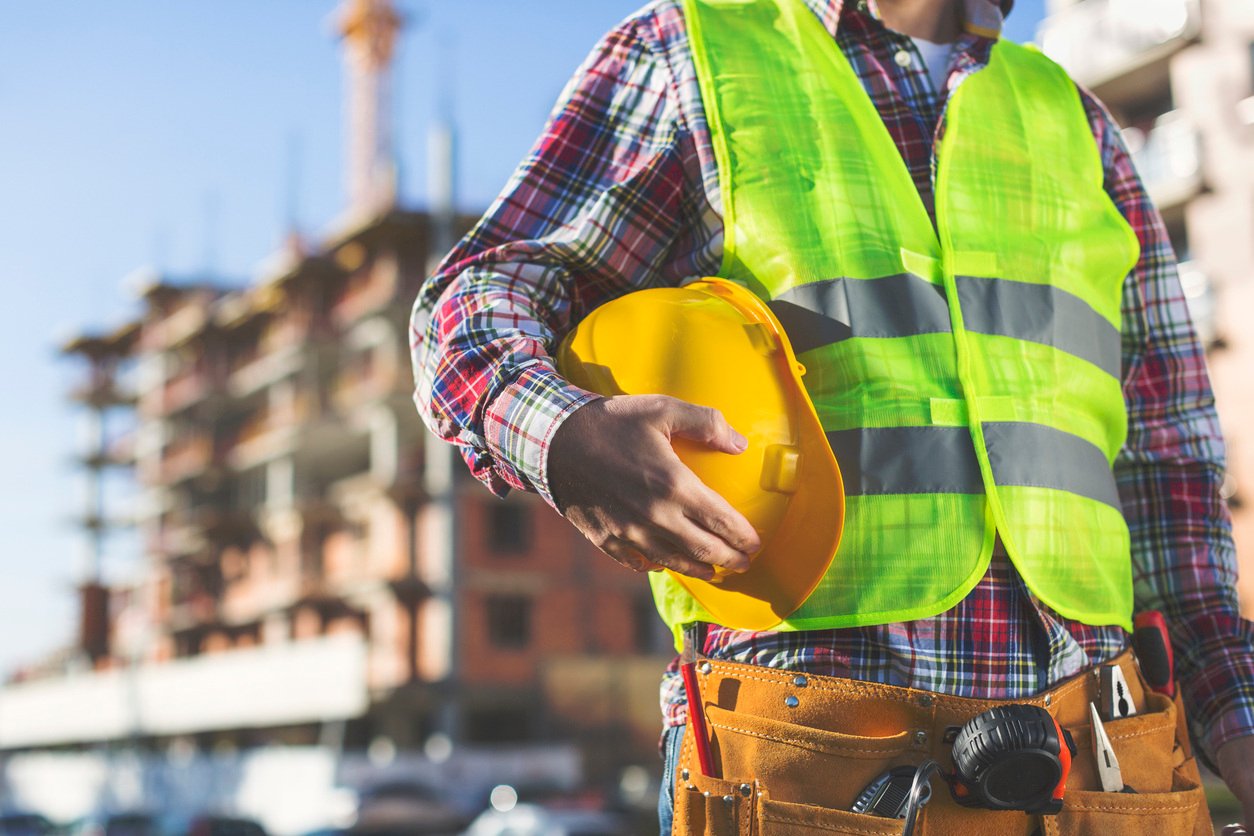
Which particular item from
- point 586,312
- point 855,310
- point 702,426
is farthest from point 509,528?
point 702,426

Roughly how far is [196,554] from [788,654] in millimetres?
46011

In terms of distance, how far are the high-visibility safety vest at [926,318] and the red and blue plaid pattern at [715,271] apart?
5 centimetres

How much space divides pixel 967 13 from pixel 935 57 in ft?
0.30

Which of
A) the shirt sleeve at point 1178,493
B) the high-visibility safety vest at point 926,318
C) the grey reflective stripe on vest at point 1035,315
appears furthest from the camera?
the shirt sleeve at point 1178,493

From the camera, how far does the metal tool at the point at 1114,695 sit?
156 centimetres

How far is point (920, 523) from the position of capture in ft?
4.85

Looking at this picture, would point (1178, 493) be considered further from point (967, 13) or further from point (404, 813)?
point (404, 813)

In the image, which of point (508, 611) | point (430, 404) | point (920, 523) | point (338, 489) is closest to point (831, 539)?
point (920, 523)

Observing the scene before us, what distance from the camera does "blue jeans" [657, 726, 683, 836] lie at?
1.51 m

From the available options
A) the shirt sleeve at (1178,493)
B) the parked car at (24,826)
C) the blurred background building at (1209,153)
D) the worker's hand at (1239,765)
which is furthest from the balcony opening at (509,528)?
the worker's hand at (1239,765)

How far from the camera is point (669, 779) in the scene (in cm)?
153

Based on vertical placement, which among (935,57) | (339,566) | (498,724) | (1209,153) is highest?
(1209,153)

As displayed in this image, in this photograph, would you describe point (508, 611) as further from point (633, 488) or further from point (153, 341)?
point (633, 488)

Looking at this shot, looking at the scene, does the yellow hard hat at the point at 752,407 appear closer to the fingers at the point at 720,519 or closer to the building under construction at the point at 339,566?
the fingers at the point at 720,519
